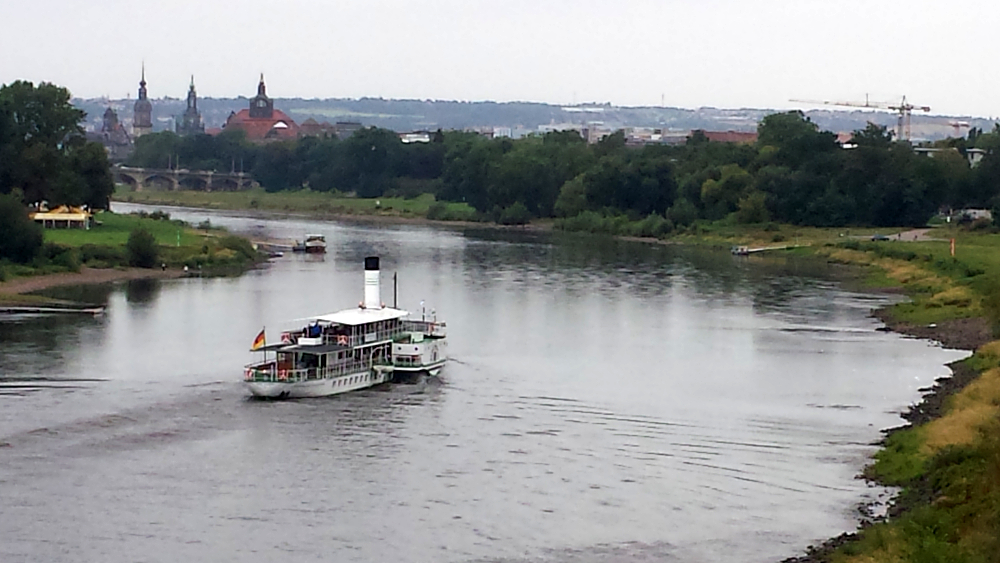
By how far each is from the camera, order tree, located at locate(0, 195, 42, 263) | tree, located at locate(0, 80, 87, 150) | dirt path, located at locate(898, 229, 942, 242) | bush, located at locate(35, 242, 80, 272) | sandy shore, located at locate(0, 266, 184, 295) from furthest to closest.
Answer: dirt path, located at locate(898, 229, 942, 242) → tree, located at locate(0, 80, 87, 150) → bush, located at locate(35, 242, 80, 272) → tree, located at locate(0, 195, 42, 263) → sandy shore, located at locate(0, 266, 184, 295)

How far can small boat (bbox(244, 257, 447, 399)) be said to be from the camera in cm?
3428

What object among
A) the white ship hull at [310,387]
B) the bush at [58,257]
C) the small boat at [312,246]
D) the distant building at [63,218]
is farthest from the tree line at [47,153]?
the white ship hull at [310,387]

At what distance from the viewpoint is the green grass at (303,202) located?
114m

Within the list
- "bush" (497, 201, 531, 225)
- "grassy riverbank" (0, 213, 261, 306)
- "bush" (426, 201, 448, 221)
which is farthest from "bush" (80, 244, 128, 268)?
"bush" (426, 201, 448, 221)

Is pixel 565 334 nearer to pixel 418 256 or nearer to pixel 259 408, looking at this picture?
pixel 259 408

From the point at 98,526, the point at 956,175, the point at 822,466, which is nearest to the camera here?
the point at 98,526

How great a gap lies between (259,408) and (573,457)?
780 centimetres

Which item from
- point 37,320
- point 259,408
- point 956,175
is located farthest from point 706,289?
point 956,175

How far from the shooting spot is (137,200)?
131m

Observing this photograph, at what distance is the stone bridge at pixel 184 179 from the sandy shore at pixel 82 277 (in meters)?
81.2

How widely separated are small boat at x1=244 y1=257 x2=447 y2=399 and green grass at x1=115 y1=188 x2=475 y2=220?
227 feet

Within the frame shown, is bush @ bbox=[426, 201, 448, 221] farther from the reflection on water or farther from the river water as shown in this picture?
the river water

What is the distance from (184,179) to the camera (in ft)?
481

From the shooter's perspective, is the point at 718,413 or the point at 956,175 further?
the point at 956,175
